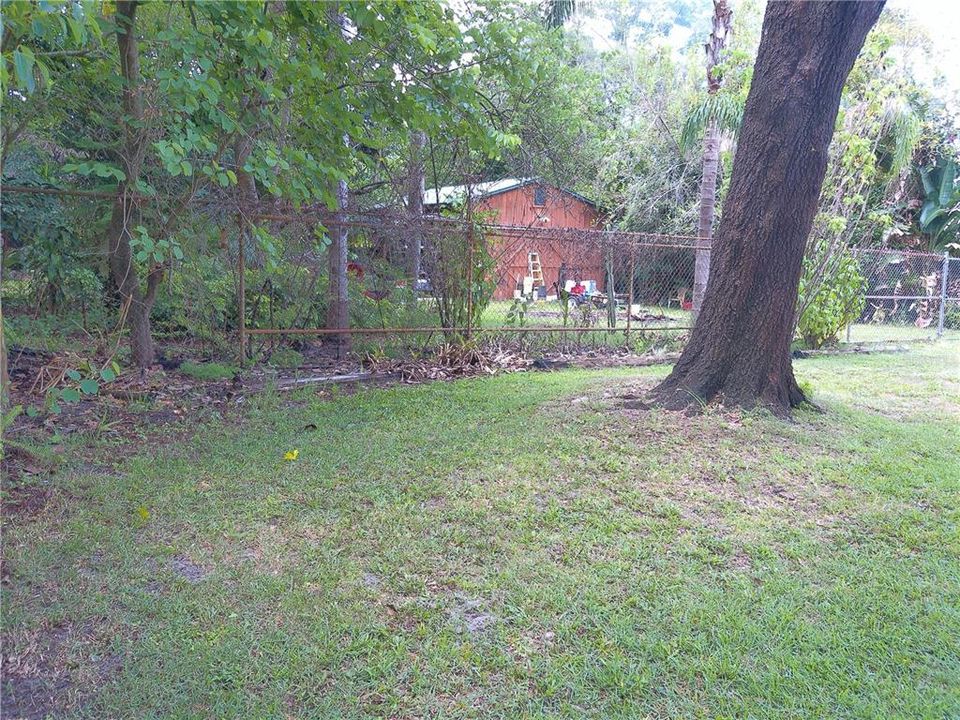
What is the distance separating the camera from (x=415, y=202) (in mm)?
8914

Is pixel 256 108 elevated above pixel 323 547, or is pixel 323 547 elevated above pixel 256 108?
pixel 256 108

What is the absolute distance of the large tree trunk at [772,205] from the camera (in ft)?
18.0

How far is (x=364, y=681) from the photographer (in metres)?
2.39

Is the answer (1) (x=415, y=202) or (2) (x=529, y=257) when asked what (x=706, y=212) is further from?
(1) (x=415, y=202)

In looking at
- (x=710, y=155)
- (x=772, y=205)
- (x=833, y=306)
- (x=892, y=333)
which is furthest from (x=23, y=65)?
(x=892, y=333)

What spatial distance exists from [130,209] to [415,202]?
3867mm

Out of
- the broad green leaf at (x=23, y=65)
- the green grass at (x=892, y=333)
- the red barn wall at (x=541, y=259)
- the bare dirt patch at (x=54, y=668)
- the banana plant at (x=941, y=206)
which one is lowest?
the bare dirt patch at (x=54, y=668)

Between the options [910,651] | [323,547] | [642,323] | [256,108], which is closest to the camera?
[910,651]

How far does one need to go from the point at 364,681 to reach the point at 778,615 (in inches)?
70.6

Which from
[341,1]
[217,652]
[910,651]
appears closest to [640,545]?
[910,651]

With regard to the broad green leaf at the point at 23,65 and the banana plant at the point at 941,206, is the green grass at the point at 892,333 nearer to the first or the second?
the banana plant at the point at 941,206

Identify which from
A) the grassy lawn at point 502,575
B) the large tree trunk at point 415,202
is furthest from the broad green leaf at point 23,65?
the large tree trunk at point 415,202

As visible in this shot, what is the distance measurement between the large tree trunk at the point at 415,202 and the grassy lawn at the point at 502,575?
3.30 meters

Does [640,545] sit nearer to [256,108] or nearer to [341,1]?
[341,1]
